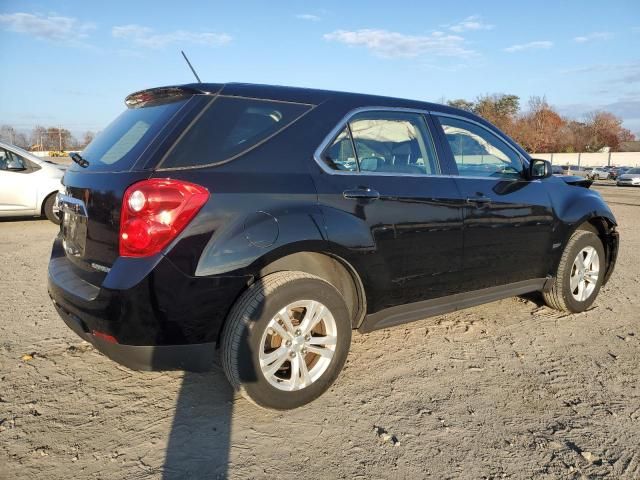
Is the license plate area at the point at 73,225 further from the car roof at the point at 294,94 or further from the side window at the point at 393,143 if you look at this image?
the side window at the point at 393,143

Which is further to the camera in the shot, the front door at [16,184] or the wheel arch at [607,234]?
the front door at [16,184]

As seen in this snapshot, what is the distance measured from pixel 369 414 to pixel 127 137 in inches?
81.7

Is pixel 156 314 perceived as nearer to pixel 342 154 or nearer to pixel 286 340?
pixel 286 340

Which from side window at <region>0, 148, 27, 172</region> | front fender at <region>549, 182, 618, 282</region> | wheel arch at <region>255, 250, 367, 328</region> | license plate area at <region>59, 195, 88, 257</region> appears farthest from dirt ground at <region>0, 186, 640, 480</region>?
side window at <region>0, 148, 27, 172</region>

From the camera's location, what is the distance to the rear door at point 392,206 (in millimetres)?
2957

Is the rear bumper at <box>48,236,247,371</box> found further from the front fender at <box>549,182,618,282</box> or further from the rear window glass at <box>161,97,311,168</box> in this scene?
the front fender at <box>549,182,618,282</box>

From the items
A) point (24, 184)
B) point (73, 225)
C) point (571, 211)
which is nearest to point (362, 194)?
point (73, 225)

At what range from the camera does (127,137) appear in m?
2.90

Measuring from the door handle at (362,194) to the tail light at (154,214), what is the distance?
895 millimetres

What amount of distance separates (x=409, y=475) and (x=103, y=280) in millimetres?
1726

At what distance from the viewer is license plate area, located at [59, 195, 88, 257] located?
9.06 feet

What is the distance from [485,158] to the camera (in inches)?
155

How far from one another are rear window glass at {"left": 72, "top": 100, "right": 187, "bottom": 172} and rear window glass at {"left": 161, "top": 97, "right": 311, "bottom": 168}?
0.19 m

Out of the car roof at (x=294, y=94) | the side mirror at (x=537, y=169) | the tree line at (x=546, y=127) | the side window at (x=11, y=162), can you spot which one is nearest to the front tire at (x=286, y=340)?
the car roof at (x=294, y=94)
